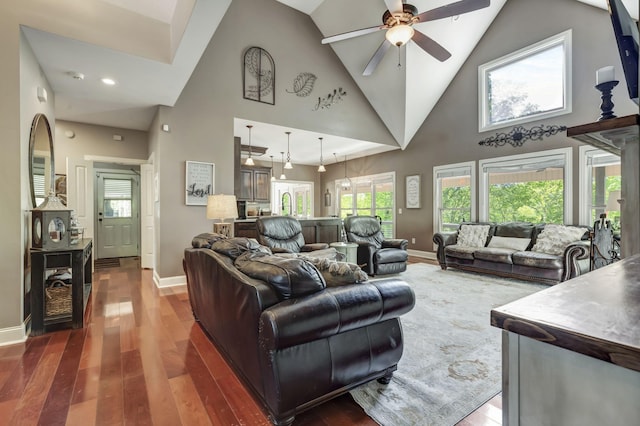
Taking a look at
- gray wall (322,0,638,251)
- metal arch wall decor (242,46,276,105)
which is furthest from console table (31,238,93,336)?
gray wall (322,0,638,251)

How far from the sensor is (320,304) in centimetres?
149

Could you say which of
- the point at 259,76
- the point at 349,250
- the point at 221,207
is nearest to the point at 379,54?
the point at 259,76

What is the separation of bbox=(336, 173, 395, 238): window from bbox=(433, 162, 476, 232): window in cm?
133

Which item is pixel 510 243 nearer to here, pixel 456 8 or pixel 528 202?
pixel 528 202

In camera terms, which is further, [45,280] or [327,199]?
[327,199]

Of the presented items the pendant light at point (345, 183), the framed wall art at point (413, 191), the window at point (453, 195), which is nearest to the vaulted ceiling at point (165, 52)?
the framed wall art at point (413, 191)

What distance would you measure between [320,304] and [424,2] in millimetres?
5055

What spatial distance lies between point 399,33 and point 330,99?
295 cm

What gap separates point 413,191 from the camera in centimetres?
720

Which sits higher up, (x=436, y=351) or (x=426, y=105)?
(x=426, y=105)

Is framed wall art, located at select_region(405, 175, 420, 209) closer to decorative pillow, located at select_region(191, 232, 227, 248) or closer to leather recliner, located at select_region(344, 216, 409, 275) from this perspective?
leather recliner, located at select_region(344, 216, 409, 275)

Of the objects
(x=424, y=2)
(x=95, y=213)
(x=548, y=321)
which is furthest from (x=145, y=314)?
(x=424, y=2)

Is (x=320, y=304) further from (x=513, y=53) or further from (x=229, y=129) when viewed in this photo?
(x=513, y=53)

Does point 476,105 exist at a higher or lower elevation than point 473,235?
higher
